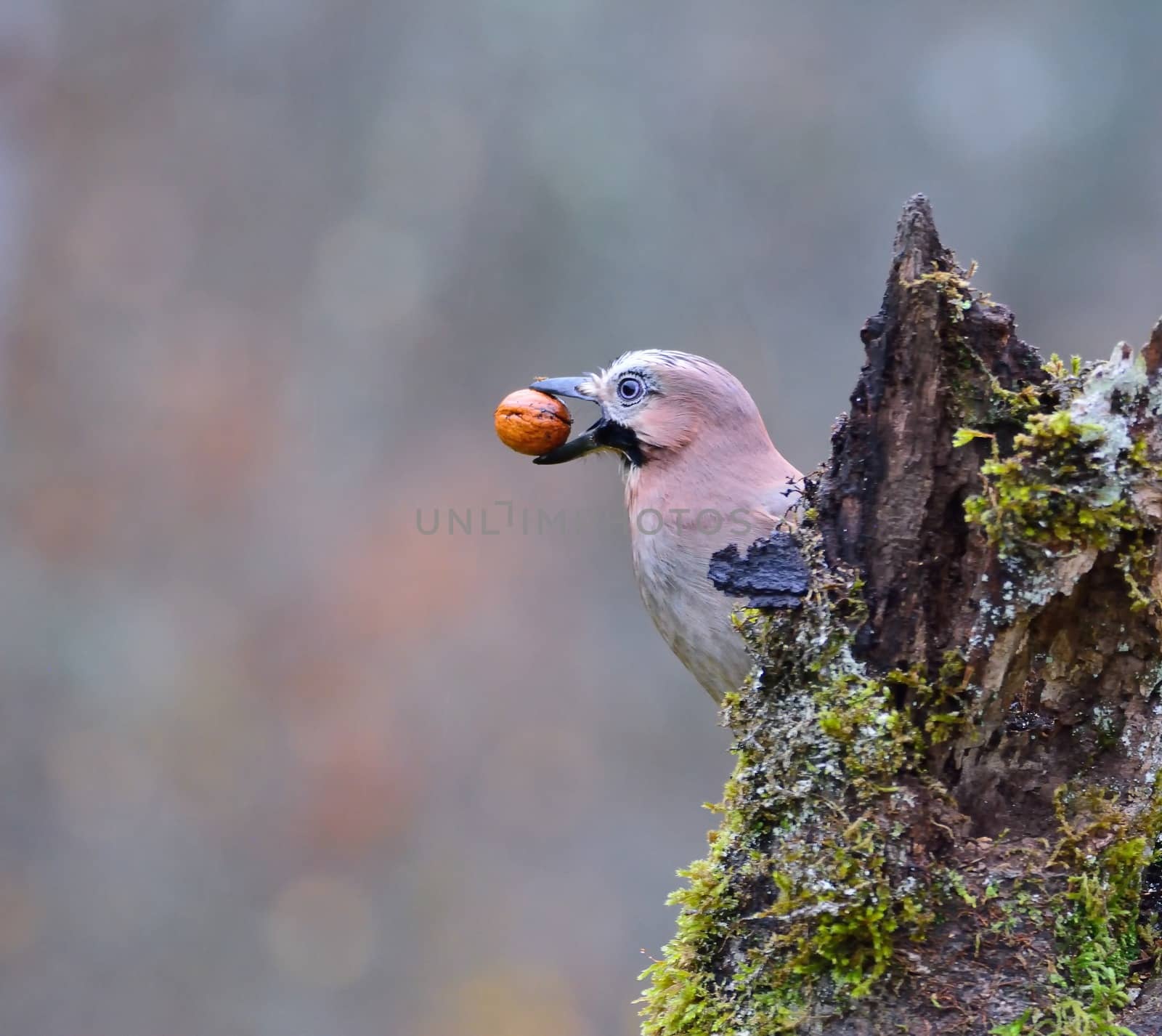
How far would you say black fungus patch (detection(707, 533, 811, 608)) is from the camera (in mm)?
1774

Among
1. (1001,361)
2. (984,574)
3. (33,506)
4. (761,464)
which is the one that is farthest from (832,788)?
(33,506)

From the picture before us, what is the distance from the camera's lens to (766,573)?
1.80 meters

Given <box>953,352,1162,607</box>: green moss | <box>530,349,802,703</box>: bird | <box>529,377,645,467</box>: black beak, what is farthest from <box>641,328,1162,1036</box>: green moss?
<box>529,377,645,467</box>: black beak

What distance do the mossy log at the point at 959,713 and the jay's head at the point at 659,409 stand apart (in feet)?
5.25

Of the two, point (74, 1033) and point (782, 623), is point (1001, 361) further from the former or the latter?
point (74, 1033)

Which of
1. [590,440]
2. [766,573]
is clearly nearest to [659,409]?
[590,440]

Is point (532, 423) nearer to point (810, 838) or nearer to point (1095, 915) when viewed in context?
point (810, 838)

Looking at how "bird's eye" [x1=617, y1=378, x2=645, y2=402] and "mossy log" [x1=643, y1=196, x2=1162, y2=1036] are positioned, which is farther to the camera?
"bird's eye" [x1=617, y1=378, x2=645, y2=402]

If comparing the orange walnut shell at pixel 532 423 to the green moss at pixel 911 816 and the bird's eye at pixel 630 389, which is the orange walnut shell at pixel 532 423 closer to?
the bird's eye at pixel 630 389

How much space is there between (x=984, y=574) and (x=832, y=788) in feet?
1.27

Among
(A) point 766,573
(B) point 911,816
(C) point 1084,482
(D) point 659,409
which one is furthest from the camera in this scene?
(D) point 659,409

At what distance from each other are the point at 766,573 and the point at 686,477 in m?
1.53

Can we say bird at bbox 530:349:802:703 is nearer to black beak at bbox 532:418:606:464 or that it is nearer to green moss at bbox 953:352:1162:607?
black beak at bbox 532:418:606:464

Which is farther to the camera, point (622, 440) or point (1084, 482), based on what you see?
point (622, 440)
